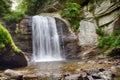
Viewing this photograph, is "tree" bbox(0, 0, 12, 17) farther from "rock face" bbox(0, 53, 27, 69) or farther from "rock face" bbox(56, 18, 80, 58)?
"rock face" bbox(0, 53, 27, 69)

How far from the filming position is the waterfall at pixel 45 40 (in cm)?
1991

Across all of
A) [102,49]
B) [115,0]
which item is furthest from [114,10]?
[102,49]

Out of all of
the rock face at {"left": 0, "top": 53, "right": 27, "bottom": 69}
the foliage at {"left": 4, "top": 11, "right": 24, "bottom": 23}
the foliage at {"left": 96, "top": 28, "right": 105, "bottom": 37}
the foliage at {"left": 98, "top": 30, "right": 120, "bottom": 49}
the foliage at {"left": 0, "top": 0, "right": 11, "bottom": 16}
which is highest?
the foliage at {"left": 0, "top": 0, "right": 11, "bottom": 16}

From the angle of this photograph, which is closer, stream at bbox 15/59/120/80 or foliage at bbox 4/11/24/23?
stream at bbox 15/59/120/80

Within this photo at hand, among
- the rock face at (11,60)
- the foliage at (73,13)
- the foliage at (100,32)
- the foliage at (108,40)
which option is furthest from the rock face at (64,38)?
the rock face at (11,60)

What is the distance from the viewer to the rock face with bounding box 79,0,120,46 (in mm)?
19344

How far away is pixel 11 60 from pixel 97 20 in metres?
10.3

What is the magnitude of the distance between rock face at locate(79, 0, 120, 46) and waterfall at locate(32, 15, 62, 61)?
230cm

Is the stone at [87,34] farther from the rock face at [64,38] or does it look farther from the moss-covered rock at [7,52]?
the moss-covered rock at [7,52]

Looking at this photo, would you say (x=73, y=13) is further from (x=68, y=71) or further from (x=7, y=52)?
(x=68, y=71)

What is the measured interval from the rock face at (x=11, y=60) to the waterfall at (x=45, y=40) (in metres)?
6.25

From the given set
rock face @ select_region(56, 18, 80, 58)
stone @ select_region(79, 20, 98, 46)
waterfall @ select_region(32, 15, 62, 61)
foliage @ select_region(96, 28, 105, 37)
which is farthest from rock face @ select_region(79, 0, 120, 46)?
waterfall @ select_region(32, 15, 62, 61)

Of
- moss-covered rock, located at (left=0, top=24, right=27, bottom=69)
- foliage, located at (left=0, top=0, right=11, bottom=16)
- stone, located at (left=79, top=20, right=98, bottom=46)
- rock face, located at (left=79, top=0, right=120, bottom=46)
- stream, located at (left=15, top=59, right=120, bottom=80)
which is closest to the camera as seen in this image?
stream, located at (left=15, top=59, right=120, bottom=80)

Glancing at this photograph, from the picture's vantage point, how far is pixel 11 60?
41.6 feet
